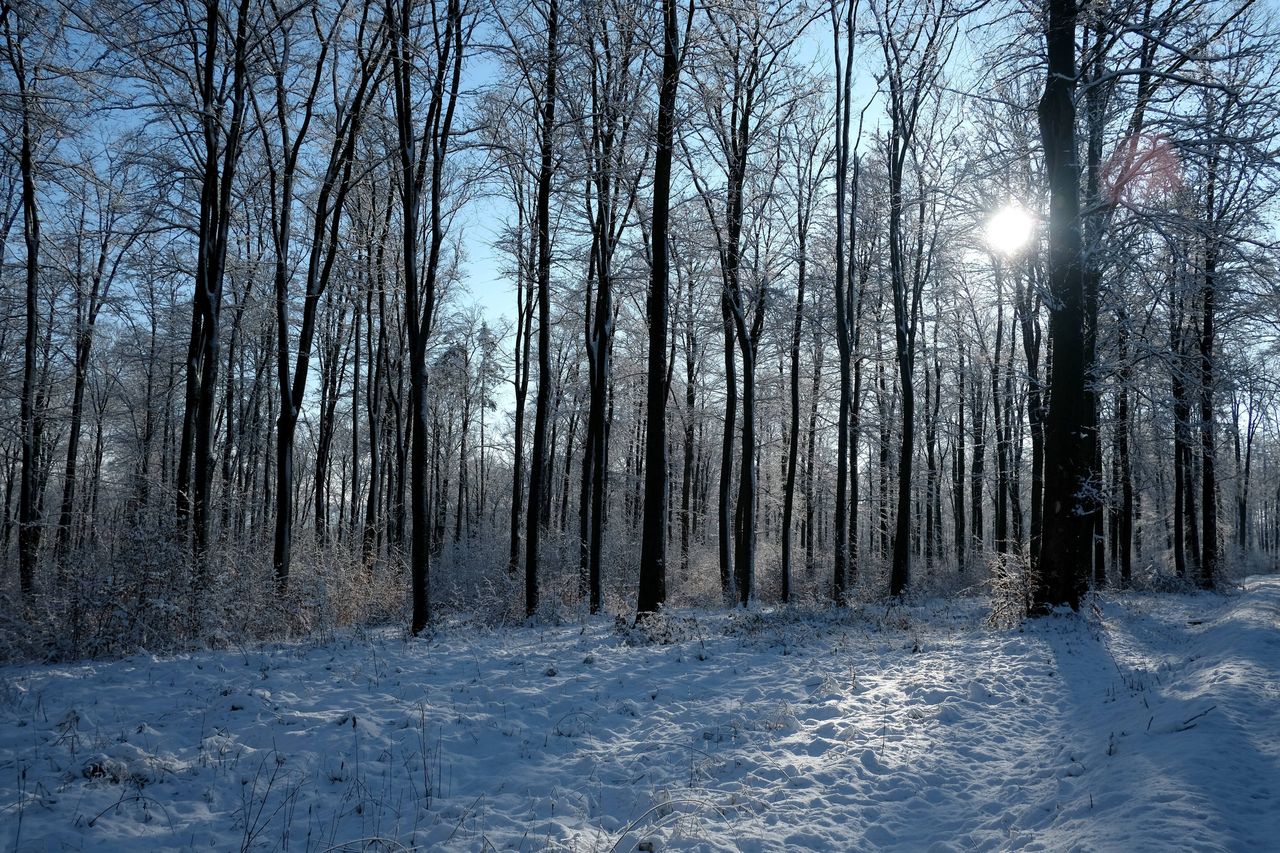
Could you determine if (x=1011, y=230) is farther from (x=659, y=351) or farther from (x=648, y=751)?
(x=648, y=751)

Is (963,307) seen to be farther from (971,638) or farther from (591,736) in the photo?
(591,736)

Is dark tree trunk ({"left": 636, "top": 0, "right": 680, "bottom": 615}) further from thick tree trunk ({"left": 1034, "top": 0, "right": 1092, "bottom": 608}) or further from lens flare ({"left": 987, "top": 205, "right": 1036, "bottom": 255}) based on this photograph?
lens flare ({"left": 987, "top": 205, "right": 1036, "bottom": 255})

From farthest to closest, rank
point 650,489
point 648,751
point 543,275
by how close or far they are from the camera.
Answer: point 543,275 → point 650,489 → point 648,751

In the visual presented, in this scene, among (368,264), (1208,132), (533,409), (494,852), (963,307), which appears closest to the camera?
(494,852)

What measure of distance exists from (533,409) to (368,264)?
16.8 m

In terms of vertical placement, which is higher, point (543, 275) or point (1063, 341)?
point (543, 275)

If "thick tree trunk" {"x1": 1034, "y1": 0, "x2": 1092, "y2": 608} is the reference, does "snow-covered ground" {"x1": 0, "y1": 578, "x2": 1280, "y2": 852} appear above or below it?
below

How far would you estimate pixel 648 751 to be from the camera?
5.20 metres

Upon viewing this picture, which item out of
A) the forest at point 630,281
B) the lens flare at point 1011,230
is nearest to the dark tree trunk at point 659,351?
the forest at point 630,281

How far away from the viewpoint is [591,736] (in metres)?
5.50

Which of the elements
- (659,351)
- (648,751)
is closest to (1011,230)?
(659,351)

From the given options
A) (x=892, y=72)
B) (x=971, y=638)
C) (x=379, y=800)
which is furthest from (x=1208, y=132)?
(x=379, y=800)

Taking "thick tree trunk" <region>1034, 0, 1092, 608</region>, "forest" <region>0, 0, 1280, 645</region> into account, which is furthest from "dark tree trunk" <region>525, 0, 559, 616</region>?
"thick tree trunk" <region>1034, 0, 1092, 608</region>

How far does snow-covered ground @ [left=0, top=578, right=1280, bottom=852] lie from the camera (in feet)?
12.1
